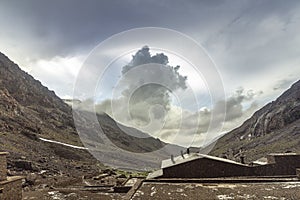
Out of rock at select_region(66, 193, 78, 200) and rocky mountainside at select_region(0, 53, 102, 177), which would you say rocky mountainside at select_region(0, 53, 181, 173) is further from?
rock at select_region(66, 193, 78, 200)

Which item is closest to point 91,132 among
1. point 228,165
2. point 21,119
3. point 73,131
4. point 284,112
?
point 73,131

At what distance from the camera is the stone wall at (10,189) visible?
1575cm

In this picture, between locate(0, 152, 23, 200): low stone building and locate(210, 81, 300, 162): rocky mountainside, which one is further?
locate(210, 81, 300, 162): rocky mountainside

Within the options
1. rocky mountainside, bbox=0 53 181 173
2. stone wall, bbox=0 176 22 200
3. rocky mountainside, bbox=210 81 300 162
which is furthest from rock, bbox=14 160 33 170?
rocky mountainside, bbox=210 81 300 162

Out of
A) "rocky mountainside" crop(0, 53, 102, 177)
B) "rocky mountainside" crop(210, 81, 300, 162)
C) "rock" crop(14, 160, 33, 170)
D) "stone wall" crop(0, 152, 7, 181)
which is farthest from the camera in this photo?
"rocky mountainside" crop(210, 81, 300, 162)

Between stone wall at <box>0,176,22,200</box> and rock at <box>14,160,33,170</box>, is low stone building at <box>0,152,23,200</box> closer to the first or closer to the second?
stone wall at <box>0,176,22,200</box>

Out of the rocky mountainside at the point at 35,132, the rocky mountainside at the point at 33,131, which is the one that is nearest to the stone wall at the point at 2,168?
the rocky mountainside at the point at 33,131

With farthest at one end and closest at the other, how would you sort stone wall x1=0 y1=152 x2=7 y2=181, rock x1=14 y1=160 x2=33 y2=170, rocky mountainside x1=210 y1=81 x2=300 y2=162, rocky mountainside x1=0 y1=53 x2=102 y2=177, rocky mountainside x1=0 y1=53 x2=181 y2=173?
1. rocky mountainside x1=210 y1=81 x2=300 y2=162
2. rocky mountainside x1=0 y1=53 x2=181 y2=173
3. rocky mountainside x1=0 y1=53 x2=102 y2=177
4. rock x1=14 y1=160 x2=33 y2=170
5. stone wall x1=0 y1=152 x2=7 y2=181

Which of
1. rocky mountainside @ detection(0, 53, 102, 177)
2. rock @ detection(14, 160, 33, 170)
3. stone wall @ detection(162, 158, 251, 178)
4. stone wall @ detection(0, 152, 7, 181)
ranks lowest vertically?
stone wall @ detection(0, 152, 7, 181)

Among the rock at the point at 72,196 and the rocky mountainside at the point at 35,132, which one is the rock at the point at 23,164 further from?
the rock at the point at 72,196

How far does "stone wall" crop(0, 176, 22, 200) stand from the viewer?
51.7 feet

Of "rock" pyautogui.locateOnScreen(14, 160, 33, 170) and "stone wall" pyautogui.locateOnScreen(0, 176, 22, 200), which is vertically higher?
"rock" pyautogui.locateOnScreen(14, 160, 33, 170)

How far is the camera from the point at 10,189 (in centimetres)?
1653

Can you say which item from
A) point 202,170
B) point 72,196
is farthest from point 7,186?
point 202,170
